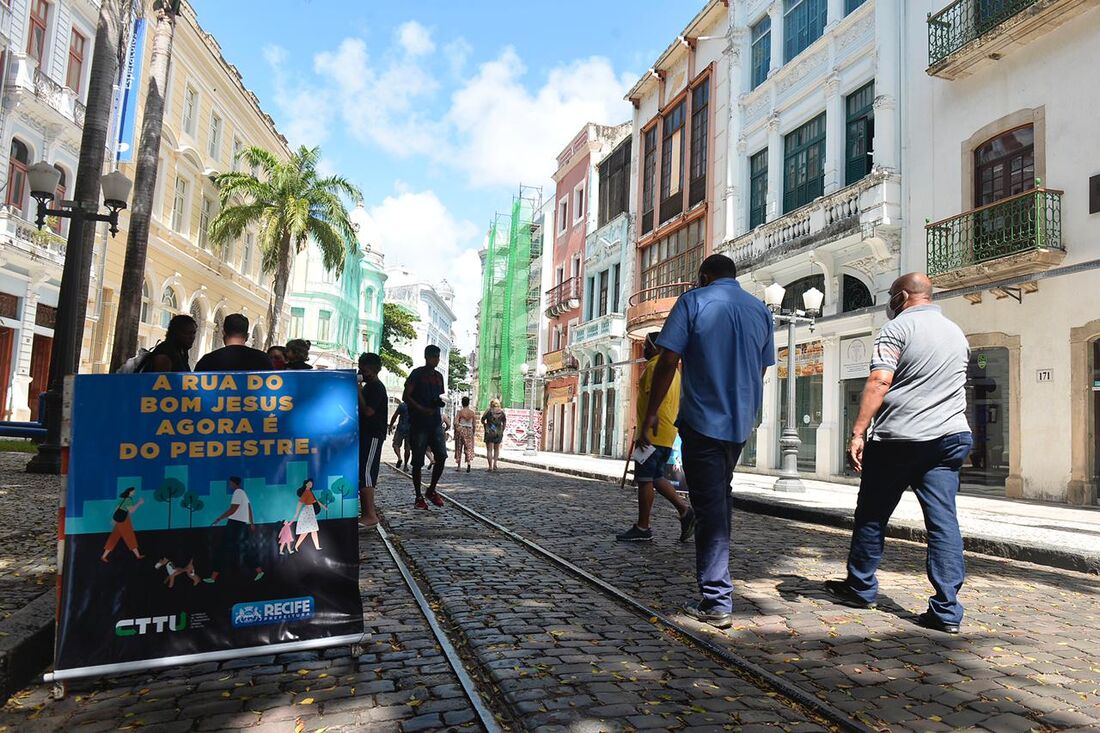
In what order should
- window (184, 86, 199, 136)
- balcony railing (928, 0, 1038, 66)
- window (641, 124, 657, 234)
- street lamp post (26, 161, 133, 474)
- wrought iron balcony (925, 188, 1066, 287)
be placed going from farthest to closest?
window (641, 124, 657, 234) < window (184, 86, 199, 136) < balcony railing (928, 0, 1038, 66) < wrought iron balcony (925, 188, 1066, 287) < street lamp post (26, 161, 133, 474)

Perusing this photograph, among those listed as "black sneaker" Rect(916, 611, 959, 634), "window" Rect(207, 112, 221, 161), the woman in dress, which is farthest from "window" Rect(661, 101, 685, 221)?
the woman in dress

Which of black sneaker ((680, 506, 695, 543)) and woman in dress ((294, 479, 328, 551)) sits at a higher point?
woman in dress ((294, 479, 328, 551))

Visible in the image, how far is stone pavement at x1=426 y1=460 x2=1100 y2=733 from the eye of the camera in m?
3.13

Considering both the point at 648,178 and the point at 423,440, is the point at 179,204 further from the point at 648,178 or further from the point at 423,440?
the point at 423,440

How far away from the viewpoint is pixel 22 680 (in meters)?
3.37

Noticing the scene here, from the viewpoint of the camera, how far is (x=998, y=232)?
14.0 m

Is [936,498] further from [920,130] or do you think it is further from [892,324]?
[920,130]

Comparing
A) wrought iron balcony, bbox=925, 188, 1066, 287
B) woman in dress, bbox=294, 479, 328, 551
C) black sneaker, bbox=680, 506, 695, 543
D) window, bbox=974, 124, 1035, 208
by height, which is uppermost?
window, bbox=974, 124, 1035, 208

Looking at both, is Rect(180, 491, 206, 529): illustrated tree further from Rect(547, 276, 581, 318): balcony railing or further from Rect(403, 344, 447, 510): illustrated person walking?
Rect(547, 276, 581, 318): balcony railing

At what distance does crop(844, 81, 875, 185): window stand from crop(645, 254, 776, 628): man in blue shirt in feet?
48.7

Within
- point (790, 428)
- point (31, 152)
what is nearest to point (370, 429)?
point (790, 428)

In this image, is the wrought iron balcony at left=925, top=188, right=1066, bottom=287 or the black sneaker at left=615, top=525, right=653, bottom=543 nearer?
the black sneaker at left=615, top=525, right=653, bottom=543

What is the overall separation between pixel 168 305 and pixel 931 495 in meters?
28.5

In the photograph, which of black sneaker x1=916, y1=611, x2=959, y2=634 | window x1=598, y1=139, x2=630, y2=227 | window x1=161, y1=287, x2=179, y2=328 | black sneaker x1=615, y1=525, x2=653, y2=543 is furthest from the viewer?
window x1=598, y1=139, x2=630, y2=227
